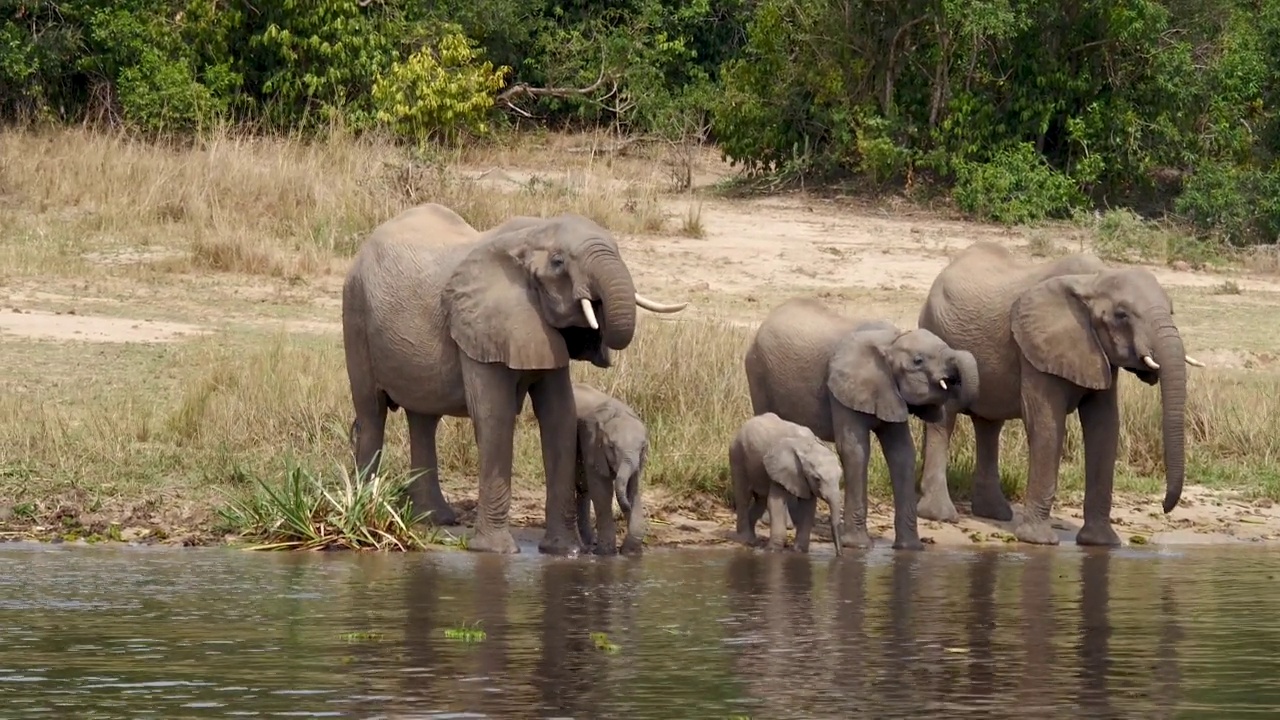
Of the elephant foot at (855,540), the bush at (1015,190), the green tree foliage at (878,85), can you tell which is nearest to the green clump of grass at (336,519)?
the elephant foot at (855,540)

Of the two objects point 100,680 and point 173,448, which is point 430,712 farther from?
point 173,448

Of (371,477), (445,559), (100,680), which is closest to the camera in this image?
(100,680)

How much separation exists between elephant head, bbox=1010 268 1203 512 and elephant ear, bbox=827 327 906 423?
946mm

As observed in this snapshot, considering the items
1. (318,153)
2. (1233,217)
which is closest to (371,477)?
(318,153)

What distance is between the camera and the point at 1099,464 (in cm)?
1315

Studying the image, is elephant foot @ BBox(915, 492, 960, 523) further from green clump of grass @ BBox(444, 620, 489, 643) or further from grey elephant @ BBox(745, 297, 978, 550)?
green clump of grass @ BBox(444, 620, 489, 643)

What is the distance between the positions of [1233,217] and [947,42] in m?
3.63

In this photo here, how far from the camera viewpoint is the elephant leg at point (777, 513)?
12.4 m

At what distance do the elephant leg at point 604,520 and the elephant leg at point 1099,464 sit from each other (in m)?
2.92

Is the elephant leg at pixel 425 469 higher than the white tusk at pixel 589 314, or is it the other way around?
the white tusk at pixel 589 314

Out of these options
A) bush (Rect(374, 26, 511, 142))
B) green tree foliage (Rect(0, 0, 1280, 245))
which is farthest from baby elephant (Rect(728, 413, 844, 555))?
bush (Rect(374, 26, 511, 142))

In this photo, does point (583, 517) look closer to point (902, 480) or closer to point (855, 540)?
point (855, 540)

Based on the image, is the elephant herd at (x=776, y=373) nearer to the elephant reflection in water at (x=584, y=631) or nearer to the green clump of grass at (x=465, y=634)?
the elephant reflection in water at (x=584, y=631)

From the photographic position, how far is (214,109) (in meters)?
24.3
